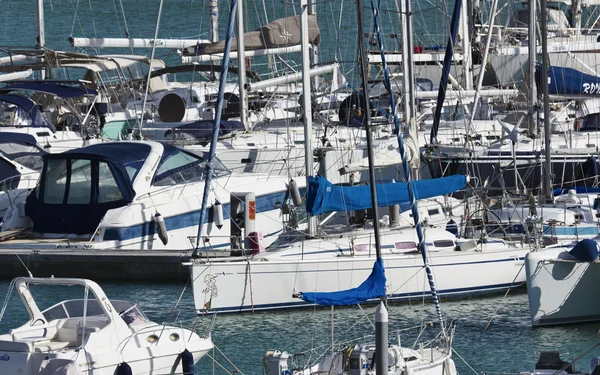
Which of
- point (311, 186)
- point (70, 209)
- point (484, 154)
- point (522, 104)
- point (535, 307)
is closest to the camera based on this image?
point (535, 307)

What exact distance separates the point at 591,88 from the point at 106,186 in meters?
13.6

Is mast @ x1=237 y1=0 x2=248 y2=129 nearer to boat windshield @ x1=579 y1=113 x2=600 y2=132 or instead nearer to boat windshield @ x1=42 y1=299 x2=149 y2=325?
boat windshield @ x1=579 y1=113 x2=600 y2=132

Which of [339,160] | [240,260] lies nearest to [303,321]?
[240,260]

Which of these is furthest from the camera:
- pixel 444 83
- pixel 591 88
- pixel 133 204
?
pixel 591 88

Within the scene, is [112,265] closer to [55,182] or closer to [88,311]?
[55,182]

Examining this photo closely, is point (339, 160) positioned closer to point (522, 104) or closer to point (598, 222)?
point (598, 222)

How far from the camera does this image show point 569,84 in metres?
32.8

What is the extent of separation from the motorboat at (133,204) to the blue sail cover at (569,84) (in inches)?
387

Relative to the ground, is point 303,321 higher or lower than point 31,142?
lower

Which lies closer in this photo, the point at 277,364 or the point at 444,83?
the point at 277,364

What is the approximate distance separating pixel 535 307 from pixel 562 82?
13.8 meters

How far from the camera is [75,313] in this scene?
54.0 feet

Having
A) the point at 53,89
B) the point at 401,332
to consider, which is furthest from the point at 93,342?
the point at 53,89

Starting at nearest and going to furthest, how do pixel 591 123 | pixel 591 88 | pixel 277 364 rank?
pixel 277 364 < pixel 591 123 < pixel 591 88
